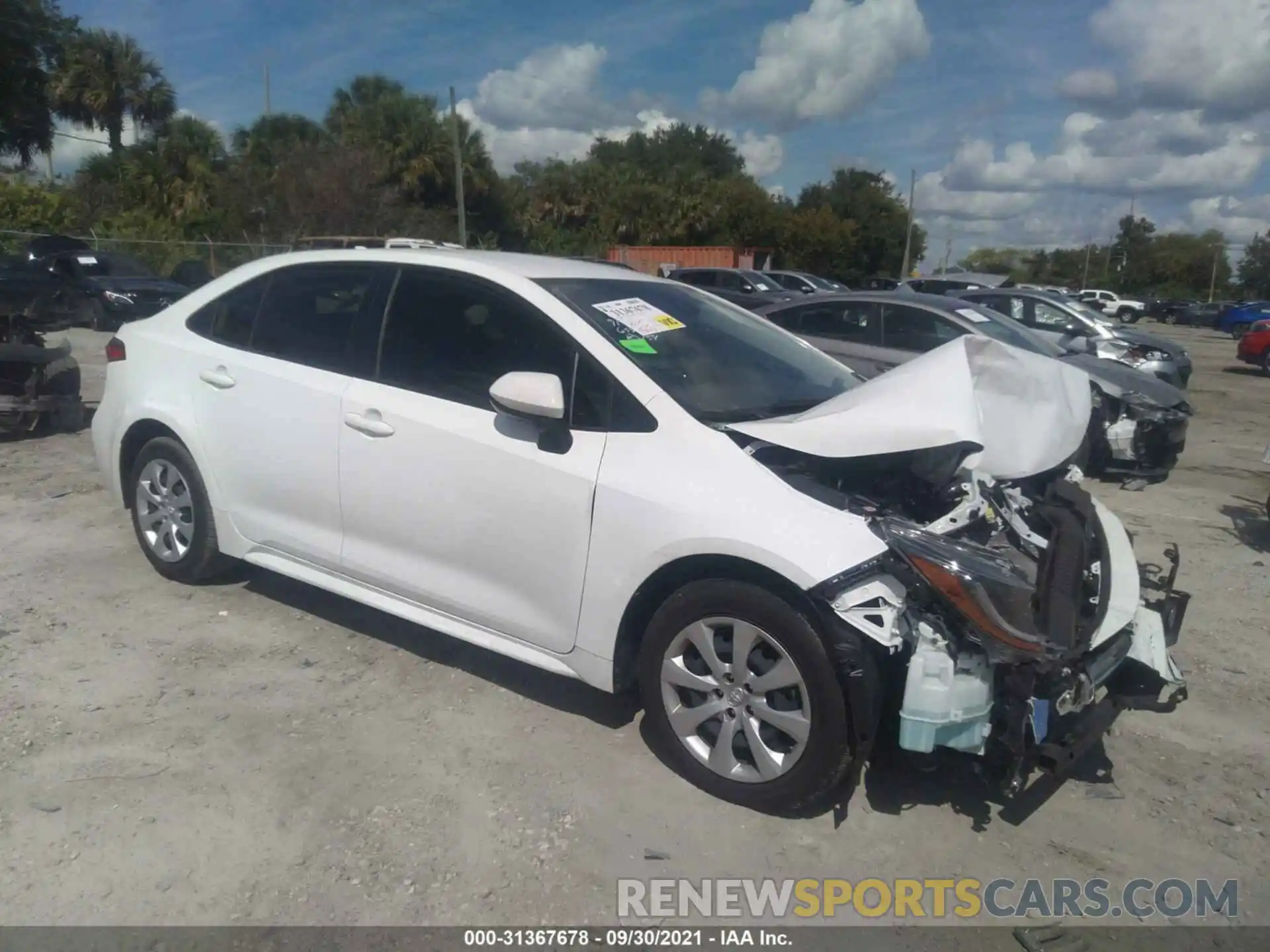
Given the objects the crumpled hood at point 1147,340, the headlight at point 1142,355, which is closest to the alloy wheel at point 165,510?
the headlight at point 1142,355

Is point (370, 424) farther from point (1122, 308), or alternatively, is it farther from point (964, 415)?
point (1122, 308)

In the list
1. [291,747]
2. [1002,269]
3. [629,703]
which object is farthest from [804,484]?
[1002,269]

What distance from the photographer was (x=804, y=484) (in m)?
3.41

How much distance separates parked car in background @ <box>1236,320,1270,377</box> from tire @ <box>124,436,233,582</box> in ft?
71.7

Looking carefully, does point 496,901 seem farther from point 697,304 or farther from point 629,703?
point 697,304

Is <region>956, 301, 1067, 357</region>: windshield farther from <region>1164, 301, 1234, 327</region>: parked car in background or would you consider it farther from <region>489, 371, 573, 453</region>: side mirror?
<region>1164, 301, 1234, 327</region>: parked car in background

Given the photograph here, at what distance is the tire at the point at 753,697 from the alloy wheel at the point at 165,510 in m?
2.78

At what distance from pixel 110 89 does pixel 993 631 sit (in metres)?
44.9

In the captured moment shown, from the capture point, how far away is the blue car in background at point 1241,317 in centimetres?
3478

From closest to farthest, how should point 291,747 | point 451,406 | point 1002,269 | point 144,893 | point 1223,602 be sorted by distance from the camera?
1. point 144,893
2. point 291,747
3. point 451,406
4. point 1223,602
5. point 1002,269

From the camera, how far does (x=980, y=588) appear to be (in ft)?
10.0

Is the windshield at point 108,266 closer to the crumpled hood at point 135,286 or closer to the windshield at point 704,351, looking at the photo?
the crumpled hood at point 135,286

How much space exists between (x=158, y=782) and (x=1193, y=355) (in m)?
29.5

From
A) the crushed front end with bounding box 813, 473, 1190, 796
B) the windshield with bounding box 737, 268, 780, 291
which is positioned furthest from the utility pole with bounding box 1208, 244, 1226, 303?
the crushed front end with bounding box 813, 473, 1190, 796
